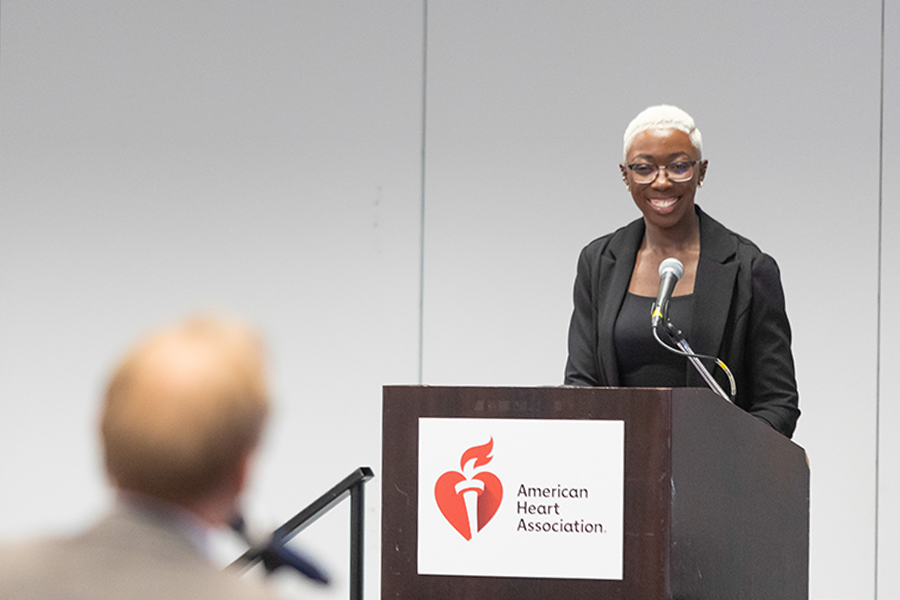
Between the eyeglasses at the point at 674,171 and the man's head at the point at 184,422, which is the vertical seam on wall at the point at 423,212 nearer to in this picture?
the eyeglasses at the point at 674,171

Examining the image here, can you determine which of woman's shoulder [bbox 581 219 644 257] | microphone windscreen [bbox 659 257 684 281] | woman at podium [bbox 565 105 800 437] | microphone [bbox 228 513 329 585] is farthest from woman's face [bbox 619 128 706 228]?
microphone [bbox 228 513 329 585]

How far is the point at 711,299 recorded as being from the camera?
2.68 meters

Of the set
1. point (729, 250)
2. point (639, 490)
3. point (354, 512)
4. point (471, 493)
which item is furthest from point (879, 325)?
point (471, 493)

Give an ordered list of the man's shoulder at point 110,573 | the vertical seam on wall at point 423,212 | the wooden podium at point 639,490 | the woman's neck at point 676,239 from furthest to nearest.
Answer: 1. the vertical seam on wall at point 423,212
2. the woman's neck at point 676,239
3. the wooden podium at point 639,490
4. the man's shoulder at point 110,573

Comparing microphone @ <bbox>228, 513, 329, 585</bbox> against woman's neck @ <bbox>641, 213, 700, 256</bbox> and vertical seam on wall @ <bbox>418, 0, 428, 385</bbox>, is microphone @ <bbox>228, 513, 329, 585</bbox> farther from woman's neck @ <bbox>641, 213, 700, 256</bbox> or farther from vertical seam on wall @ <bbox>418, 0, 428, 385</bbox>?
vertical seam on wall @ <bbox>418, 0, 428, 385</bbox>

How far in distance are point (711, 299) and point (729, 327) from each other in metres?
0.09

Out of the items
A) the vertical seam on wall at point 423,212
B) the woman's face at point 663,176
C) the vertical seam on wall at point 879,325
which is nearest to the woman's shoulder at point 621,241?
the woman's face at point 663,176

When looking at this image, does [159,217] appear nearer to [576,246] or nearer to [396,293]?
[396,293]

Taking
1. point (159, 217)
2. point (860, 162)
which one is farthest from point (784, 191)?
point (159, 217)

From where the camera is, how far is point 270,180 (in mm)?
5352

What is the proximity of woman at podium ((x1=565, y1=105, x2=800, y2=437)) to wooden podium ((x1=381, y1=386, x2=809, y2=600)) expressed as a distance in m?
0.69

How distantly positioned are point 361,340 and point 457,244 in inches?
26.0

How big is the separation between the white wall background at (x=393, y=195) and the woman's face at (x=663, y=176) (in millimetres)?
2404

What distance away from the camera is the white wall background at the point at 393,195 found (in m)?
4.97
